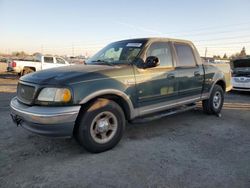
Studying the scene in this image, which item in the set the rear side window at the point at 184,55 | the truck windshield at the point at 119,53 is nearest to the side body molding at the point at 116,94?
the truck windshield at the point at 119,53

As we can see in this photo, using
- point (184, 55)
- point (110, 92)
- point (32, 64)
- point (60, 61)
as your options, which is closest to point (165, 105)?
point (184, 55)

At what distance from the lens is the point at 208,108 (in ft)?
19.3

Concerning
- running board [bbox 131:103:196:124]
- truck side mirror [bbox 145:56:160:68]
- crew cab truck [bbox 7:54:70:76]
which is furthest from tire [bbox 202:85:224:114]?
crew cab truck [bbox 7:54:70:76]

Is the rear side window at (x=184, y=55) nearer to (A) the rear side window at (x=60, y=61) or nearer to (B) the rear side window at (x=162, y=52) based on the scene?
(B) the rear side window at (x=162, y=52)

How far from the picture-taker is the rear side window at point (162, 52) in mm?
4326

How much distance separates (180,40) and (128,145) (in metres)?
2.84

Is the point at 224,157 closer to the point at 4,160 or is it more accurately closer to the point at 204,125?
the point at 204,125

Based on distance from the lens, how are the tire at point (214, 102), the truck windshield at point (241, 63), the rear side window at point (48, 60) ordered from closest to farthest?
the tire at point (214, 102) < the truck windshield at point (241, 63) < the rear side window at point (48, 60)

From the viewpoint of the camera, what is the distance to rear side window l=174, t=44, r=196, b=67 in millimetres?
4845

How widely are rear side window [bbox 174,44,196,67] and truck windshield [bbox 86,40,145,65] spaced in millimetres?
1027

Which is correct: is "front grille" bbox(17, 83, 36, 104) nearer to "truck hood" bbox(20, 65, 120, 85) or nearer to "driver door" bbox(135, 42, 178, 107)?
"truck hood" bbox(20, 65, 120, 85)

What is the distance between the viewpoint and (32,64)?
1471 cm

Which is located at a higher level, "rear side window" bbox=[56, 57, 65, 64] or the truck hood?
"rear side window" bbox=[56, 57, 65, 64]

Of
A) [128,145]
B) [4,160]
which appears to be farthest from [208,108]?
[4,160]
